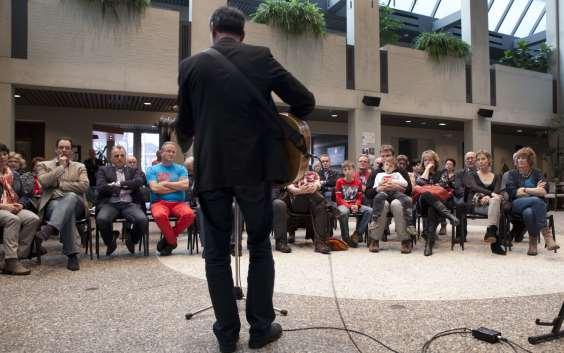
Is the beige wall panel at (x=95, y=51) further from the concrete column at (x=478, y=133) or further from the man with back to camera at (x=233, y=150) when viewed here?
the concrete column at (x=478, y=133)

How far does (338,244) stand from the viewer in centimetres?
497

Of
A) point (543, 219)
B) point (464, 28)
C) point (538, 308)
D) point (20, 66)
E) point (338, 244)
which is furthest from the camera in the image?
point (464, 28)

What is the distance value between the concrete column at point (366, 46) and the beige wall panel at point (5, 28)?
666cm

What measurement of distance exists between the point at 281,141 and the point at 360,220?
3690mm

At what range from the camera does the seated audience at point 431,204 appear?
4770 millimetres

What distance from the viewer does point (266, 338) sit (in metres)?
1.94

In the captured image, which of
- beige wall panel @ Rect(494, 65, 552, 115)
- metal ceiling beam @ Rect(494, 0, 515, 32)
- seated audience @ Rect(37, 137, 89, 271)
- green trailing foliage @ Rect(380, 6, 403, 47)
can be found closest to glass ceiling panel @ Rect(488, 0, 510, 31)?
metal ceiling beam @ Rect(494, 0, 515, 32)

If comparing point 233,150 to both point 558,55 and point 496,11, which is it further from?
point 496,11

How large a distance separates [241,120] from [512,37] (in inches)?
700

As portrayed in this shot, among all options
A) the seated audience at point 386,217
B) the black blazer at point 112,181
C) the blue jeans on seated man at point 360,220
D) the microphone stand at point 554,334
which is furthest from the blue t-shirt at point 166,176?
the microphone stand at point 554,334

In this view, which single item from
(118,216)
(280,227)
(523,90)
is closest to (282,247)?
(280,227)

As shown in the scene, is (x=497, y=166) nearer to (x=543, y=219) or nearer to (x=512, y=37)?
(x=512, y=37)

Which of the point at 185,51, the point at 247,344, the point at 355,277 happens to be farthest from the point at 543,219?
the point at 185,51

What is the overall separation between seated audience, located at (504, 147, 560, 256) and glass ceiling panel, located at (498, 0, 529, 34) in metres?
13.8
